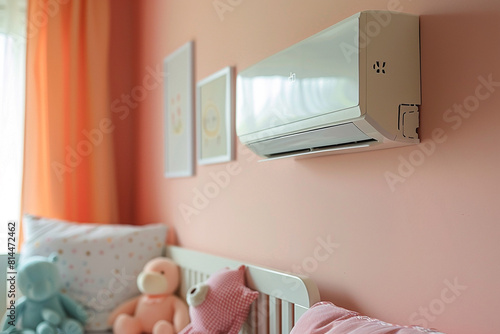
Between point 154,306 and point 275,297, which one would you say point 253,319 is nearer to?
point 275,297

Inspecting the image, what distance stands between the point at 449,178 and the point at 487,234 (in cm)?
15

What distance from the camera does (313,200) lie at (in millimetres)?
1598

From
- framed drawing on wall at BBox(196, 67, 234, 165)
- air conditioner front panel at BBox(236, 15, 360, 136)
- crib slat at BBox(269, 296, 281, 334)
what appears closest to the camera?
air conditioner front panel at BBox(236, 15, 360, 136)

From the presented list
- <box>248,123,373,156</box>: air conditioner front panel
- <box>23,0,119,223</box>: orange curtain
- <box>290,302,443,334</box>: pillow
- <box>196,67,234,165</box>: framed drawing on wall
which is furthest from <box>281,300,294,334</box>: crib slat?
<box>23,0,119,223</box>: orange curtain

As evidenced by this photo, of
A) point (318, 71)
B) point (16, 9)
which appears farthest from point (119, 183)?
point (318, 71)

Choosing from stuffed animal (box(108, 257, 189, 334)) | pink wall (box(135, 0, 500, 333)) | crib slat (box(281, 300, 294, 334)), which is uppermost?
pink wall (box(135, 0, 500, 333))

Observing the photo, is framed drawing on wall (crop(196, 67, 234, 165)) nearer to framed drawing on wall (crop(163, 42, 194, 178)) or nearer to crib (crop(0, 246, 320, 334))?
framed drawing on wall (crop(163, 42, 194, 178))

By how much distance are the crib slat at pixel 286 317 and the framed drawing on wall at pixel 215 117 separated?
643mm

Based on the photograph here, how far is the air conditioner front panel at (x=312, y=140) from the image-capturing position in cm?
126

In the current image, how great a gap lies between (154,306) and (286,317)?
90 centimetres

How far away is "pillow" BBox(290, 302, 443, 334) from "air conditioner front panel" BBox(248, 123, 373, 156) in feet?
1.35

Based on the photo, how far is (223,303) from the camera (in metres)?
1.76

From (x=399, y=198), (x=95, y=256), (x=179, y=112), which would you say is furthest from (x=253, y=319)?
(x=179, y=112)

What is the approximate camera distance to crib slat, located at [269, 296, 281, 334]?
1.65 m
